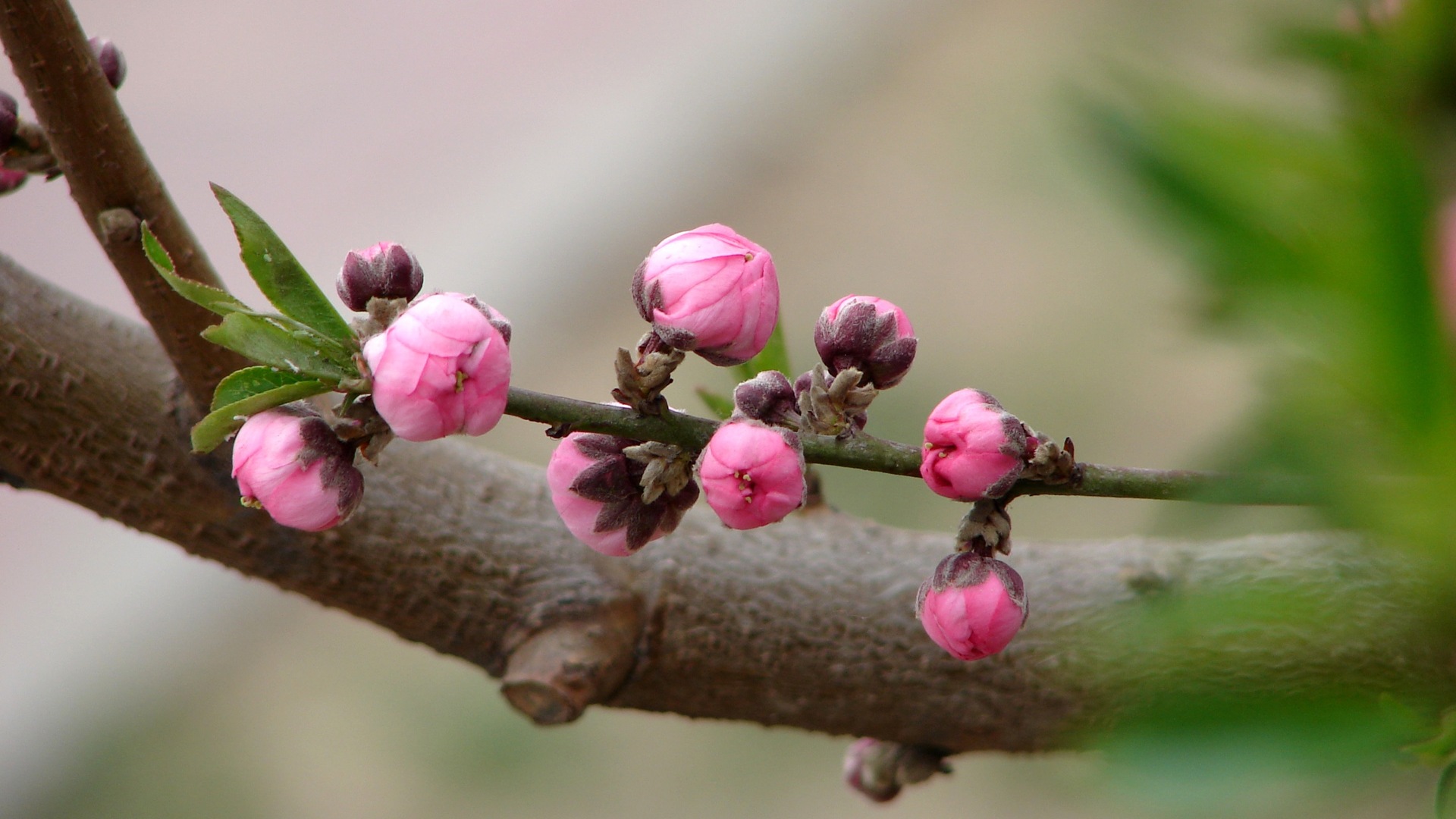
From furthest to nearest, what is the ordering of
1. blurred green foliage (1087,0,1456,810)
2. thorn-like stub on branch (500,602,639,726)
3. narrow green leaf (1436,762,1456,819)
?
thorn-like stub on branch (500,602,639,726), narrow green leaf (1436,762,1456,819), blurred green foliage (1087,0,1456,810)

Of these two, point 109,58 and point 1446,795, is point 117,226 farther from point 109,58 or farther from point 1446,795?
point 1446,795

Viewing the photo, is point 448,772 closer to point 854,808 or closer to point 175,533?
point 854,808

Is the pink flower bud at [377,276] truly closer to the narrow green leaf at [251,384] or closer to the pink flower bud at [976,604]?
the narrow green leaf at [251,384]

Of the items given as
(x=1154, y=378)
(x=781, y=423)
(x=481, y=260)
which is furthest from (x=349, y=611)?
(x=481, y=260)

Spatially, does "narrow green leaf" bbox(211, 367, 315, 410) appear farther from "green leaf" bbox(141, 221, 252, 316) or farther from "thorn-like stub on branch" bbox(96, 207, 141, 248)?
"thorn-like stub on branch" bbox(96, 207, 141, 248)

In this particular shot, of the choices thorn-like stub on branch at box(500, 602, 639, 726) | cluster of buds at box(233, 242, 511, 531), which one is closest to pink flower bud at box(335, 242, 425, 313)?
cluster of buds at box(233, 242, 511, 531)

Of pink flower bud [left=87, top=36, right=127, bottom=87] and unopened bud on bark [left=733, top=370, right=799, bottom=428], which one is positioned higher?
unopened bud on bark [left=733, top=370, right=799, bottom=428]

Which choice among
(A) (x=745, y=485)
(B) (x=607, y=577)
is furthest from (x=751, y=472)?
(B) (x=607, y=577)
